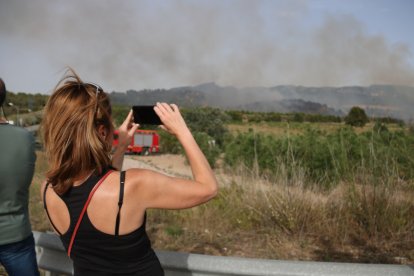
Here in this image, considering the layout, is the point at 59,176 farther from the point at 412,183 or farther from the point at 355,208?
the point at 412,183

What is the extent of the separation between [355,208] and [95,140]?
3039mm

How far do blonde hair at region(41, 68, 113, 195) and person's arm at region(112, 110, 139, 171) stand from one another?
361 millimetres

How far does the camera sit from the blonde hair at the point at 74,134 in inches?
57.3

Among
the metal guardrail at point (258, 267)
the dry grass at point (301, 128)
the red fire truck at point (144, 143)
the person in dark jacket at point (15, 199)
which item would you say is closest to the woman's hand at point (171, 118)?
the metal guardrail at point (258, 267)

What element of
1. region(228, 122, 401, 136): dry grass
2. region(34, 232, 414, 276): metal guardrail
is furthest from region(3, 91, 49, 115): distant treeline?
region(228, 122, 401, 136): dry grass

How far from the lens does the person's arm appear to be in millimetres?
1896

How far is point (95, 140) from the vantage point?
147 centimetres

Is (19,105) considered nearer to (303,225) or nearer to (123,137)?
(303,225)

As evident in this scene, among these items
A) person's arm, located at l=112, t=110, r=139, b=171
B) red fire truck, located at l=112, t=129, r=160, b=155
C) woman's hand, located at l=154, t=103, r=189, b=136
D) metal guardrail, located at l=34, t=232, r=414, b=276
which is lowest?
red fire truck, located at l=112, t=129, r=160, b=155

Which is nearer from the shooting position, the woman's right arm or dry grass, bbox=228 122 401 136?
the woman's right arm

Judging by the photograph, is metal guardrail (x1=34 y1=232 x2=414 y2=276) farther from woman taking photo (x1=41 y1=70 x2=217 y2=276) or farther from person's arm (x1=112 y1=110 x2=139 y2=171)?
person's arm (x1=112 y1=110 x2=139 y2=171)

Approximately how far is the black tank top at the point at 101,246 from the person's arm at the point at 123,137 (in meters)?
0.44

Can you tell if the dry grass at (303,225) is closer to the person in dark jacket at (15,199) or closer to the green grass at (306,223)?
the green grass at (306,223)

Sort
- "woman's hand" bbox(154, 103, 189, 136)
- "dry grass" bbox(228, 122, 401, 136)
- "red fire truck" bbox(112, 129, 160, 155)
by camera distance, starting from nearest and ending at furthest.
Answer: "woman's hand" bbox(154, 103, 189, 136)
"dry grass" bbox(228, 122, 401, 136)
"red fire truck" bbox(112, 129, 160, 155)
